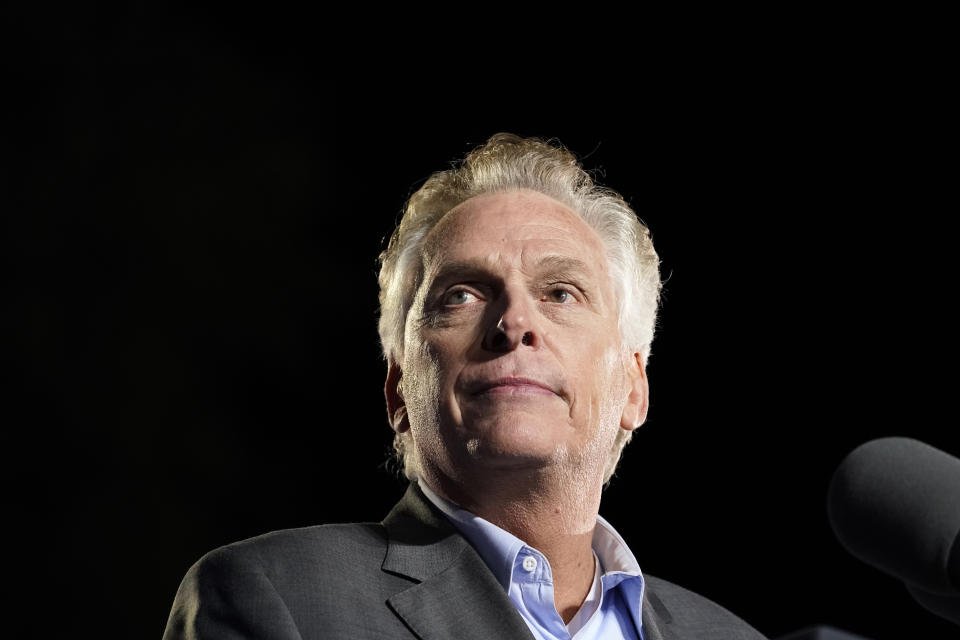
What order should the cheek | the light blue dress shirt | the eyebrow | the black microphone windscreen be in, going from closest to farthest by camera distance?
the black microphone windscreen → the light blue dress shirt → the cheek → the eyebrow

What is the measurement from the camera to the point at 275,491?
335 cm

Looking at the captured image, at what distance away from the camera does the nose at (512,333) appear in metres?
2.00

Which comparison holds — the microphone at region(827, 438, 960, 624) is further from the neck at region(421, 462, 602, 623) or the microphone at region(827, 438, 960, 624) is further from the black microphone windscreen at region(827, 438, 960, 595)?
the neck at region(421, 462, 602, 623)

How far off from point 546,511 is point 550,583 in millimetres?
152

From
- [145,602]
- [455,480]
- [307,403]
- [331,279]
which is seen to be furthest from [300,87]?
[455,480]

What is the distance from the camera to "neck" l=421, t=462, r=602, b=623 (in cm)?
201

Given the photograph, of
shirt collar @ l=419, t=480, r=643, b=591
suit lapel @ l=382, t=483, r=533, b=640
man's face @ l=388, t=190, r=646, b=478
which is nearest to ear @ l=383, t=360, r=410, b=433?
man's face @ l=388, t=190, r=646, b=478

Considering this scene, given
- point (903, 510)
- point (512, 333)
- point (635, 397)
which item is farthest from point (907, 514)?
point (635, 397)

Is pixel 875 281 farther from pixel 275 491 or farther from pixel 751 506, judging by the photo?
pixel 275 491

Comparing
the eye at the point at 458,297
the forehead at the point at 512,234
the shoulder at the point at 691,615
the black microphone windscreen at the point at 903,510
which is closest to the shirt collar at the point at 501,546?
the shoulder at the point at 691,615

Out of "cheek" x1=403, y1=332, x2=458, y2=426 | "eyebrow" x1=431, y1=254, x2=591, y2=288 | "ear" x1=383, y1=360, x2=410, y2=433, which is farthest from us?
"ear" x1=383, y1=360, x2=410, y2=433

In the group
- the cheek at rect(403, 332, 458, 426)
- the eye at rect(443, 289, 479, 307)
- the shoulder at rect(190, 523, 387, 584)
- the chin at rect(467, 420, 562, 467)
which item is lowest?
the shoulder at rect(190, 523, 387, 584)

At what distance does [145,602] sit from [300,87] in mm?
1707

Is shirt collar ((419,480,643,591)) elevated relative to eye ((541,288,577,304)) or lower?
lower
